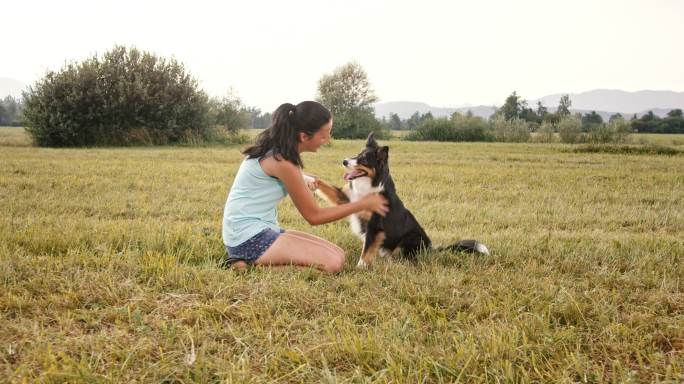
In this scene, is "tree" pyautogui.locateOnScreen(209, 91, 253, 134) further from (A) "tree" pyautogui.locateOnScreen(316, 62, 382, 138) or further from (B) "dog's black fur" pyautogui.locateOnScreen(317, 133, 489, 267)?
(B) "dog's black fur" pyautogui.locateOnScreen(317, 133, 489, 267)

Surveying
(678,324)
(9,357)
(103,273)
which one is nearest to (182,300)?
(103,273)

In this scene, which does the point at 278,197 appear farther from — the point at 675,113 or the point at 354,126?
the point at 675,113

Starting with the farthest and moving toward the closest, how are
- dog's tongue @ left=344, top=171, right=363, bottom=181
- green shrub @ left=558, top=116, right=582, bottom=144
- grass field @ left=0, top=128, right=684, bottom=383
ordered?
green shrub @ left=558, top=116, right=582, bottom=144
dog's tongue @ left=344, top=171, right=363, bottom=181
grass field @ left=0, top=128, right=684, bottom=383

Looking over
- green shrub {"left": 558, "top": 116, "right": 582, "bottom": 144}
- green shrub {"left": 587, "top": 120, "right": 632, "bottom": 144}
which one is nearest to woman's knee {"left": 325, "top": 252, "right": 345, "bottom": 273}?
green shrub {"left": 587, "top": 120, "right": 632, "bottom": 144}

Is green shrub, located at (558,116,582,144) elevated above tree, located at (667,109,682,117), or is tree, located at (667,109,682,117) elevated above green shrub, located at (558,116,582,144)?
tree, located at (667,109,682,117)

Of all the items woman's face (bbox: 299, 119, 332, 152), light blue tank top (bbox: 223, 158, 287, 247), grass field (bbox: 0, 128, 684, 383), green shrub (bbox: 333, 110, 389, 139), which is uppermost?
green shrub (bbox: 333, 110, 389, 139)

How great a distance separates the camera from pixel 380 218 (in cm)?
440

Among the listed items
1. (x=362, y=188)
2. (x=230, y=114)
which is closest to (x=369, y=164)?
(x=362, y=188)

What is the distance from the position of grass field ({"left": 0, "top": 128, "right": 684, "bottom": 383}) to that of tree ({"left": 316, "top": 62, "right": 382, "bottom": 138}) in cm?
3842

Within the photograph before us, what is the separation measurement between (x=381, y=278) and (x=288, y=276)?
78cm

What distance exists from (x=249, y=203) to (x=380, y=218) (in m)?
1.24

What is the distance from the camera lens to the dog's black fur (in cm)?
437

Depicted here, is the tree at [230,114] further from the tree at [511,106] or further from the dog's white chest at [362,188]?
the tree at [511,106]

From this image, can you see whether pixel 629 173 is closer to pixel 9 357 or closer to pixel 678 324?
A: pixel 678 324
